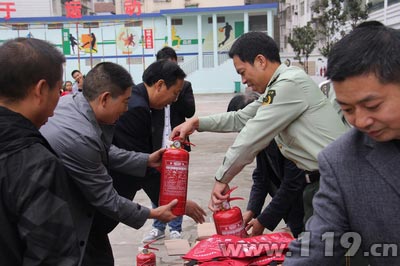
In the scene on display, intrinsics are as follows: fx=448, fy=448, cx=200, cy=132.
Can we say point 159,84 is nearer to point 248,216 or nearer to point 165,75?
point 165,75

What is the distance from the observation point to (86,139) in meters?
2.01

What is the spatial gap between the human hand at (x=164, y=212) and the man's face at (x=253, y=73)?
2.50ft

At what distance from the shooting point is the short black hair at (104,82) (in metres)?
2.21

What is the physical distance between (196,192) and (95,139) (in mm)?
4126

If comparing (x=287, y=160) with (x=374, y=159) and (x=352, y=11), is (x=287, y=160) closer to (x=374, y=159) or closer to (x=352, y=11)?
(x=374, y=159)

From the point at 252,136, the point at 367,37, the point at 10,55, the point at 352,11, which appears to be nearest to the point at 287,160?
the point at 252,136

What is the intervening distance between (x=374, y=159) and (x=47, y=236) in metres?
0.97

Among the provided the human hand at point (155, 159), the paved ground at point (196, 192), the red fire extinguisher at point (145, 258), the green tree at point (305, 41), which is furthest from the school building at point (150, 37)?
the red fire extinguisher at point (145, 258)

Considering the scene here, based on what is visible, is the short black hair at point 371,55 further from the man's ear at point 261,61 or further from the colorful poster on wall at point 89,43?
the colorful poster on wall at point 89,43

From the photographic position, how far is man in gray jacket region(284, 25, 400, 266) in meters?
1.11

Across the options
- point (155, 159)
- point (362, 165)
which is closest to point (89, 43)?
point (155, 159)

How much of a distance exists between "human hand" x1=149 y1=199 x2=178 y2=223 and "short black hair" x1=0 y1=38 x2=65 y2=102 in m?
1.04

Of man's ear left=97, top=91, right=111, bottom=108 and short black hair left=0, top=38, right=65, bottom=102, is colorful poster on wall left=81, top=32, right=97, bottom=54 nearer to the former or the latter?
man's ear left=97, top=91, right=111, bottom=108

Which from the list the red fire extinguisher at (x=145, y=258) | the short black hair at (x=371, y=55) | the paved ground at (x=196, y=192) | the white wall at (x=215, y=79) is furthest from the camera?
the white wall at (x=215, y=79)
